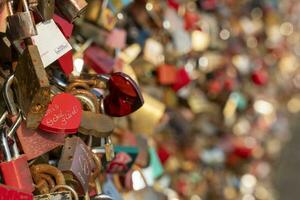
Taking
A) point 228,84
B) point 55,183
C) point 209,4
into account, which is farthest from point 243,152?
point 55,183

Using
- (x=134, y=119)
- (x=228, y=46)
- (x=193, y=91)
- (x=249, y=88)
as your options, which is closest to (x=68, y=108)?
(x=134, y=119)

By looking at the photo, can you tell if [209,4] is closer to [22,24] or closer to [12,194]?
[22,24]

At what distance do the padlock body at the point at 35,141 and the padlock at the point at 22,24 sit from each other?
12 cm

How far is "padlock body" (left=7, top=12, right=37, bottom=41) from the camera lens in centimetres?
77

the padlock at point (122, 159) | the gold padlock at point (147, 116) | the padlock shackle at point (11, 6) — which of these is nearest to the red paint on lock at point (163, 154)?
the gold padlock at point (147, 116)

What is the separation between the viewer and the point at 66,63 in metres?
0.92

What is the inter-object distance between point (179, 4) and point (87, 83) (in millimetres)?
818

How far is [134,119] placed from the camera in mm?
1358

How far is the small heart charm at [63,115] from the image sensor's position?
31.6 inches

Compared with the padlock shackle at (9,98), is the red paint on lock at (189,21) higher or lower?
lower

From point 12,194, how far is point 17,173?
0.19ft

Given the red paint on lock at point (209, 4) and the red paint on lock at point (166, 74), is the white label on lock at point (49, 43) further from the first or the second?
the red paint on lock at point (209, 4)

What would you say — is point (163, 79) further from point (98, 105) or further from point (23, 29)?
point (23, 29)

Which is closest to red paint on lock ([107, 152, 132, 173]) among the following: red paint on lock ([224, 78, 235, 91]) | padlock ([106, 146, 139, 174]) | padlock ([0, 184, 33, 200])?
padlock ([106, 146, 139, 174])
